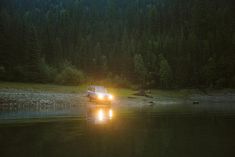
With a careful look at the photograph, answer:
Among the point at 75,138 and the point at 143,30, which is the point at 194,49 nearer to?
the point at 143,30

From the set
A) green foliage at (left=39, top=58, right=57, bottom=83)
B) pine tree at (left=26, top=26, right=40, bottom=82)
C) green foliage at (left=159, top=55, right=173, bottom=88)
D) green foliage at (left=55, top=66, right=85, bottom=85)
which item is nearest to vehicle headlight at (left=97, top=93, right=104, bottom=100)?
pine tree at (left=26, top=26, right=40, bottom=82)

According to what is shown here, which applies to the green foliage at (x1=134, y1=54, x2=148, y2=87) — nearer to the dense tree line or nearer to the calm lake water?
the dense tree line

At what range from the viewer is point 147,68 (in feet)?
301

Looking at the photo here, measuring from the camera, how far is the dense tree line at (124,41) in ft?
247

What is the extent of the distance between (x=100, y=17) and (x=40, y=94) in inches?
3130

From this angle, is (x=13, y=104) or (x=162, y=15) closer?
(x=13, y=104)

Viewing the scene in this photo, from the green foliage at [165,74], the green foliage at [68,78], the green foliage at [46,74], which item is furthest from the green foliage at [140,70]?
the green foliage at [46,74]

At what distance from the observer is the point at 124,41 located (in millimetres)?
102625

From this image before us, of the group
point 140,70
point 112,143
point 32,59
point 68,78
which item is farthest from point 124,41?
point 112,143

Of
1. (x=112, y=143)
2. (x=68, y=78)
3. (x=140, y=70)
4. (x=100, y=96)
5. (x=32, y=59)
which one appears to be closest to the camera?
(x=112, y=143)

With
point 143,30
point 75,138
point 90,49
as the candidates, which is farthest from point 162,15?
point 75,138

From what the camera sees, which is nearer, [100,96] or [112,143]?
[112,143]

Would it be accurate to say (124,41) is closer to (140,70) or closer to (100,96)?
(140,70)

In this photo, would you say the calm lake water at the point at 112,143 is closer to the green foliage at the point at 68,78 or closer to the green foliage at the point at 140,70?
the green foliage at the point at 68,78
